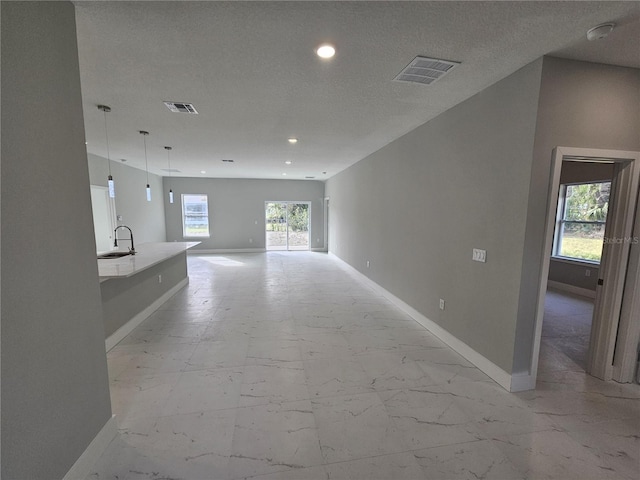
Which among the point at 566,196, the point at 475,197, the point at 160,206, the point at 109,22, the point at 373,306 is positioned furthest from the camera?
the point at 160,206

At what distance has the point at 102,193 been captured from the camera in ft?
18.8

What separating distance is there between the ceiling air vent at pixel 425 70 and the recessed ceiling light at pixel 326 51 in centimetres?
62

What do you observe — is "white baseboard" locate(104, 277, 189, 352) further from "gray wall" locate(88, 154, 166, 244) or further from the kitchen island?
"gray wall" locate(88, 154, 166, 244)

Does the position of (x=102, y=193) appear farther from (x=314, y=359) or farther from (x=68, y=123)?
(x=314, y=359)

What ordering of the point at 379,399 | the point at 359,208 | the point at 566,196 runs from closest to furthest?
the point at 379,399 → the point at 566,196 → the point at 359,208

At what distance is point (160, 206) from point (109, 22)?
8.04 meters

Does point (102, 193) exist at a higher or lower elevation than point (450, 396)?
higher

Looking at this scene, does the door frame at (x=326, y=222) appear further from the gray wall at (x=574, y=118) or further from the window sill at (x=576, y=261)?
the gray wall at (x=574, y=118)

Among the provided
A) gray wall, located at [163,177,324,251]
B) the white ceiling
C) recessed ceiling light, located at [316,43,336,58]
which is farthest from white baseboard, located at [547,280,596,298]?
gray wall, located at [163,177,324,251]

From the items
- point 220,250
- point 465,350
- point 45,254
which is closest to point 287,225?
point 220,250

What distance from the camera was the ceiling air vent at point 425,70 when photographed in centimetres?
205

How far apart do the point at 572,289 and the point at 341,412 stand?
5.69 m

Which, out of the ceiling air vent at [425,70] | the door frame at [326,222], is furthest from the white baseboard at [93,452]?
the door frame at [326,222]

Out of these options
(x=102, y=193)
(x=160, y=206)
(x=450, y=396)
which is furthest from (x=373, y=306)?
(x=160, y=206)
